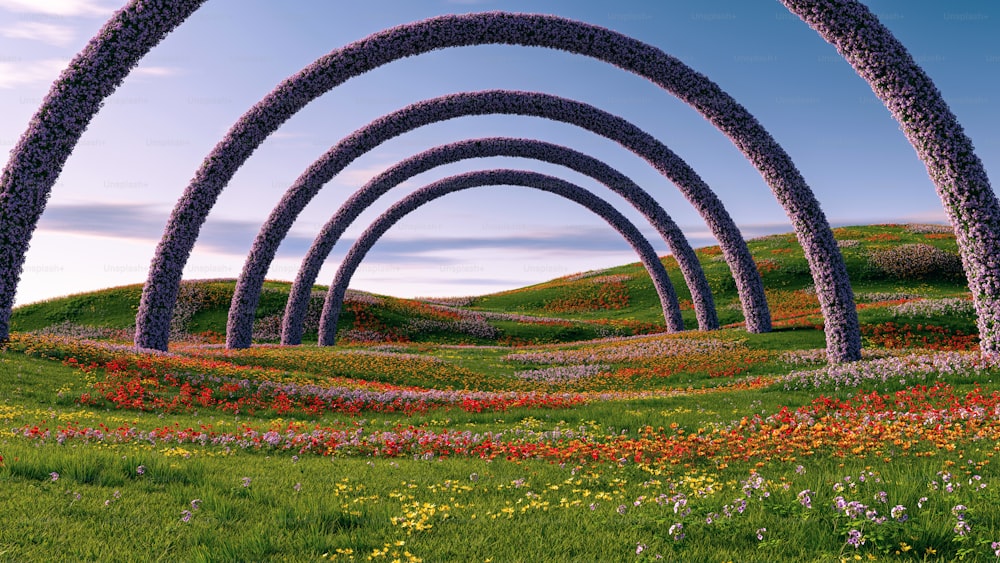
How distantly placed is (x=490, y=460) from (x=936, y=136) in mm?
15601

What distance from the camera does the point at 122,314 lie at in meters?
44.2

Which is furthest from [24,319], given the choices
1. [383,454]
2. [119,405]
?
[383,454]

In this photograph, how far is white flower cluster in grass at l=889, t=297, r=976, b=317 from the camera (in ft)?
88.5

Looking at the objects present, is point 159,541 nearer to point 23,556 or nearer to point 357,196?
point 23,556

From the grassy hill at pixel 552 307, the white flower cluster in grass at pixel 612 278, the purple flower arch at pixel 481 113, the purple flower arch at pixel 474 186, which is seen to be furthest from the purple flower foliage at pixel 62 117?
the white flower cluster in grass at pixel 612 278

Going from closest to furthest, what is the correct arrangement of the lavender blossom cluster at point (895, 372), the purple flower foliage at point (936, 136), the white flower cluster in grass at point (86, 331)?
the lavender blossom cluster at point (895, 372), the purple flower foliage at point (936, 136), the white flower cluster in grass at point (86, 331)

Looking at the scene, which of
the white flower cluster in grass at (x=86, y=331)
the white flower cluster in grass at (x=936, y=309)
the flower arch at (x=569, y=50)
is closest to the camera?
the flower arch at (x=569, y=50)

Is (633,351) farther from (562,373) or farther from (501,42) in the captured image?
(501,42)

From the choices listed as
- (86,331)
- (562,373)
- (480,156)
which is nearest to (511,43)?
(480,156)

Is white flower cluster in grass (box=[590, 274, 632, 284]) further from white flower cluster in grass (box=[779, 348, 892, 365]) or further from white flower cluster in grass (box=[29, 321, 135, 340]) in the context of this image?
white flower cluster in grass (box=[29, 321, 135, 340])

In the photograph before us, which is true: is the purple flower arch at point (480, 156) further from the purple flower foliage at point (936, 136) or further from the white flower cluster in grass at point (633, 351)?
the purple flower foliage at point (936, 136)

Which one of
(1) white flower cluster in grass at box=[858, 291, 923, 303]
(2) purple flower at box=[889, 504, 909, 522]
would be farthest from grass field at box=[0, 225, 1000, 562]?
(1) white flower cluster in grass at box=[858, 291, 923, 303]

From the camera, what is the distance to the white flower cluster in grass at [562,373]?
23.3 meters

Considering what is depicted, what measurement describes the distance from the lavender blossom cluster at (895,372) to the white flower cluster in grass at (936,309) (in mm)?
12105
